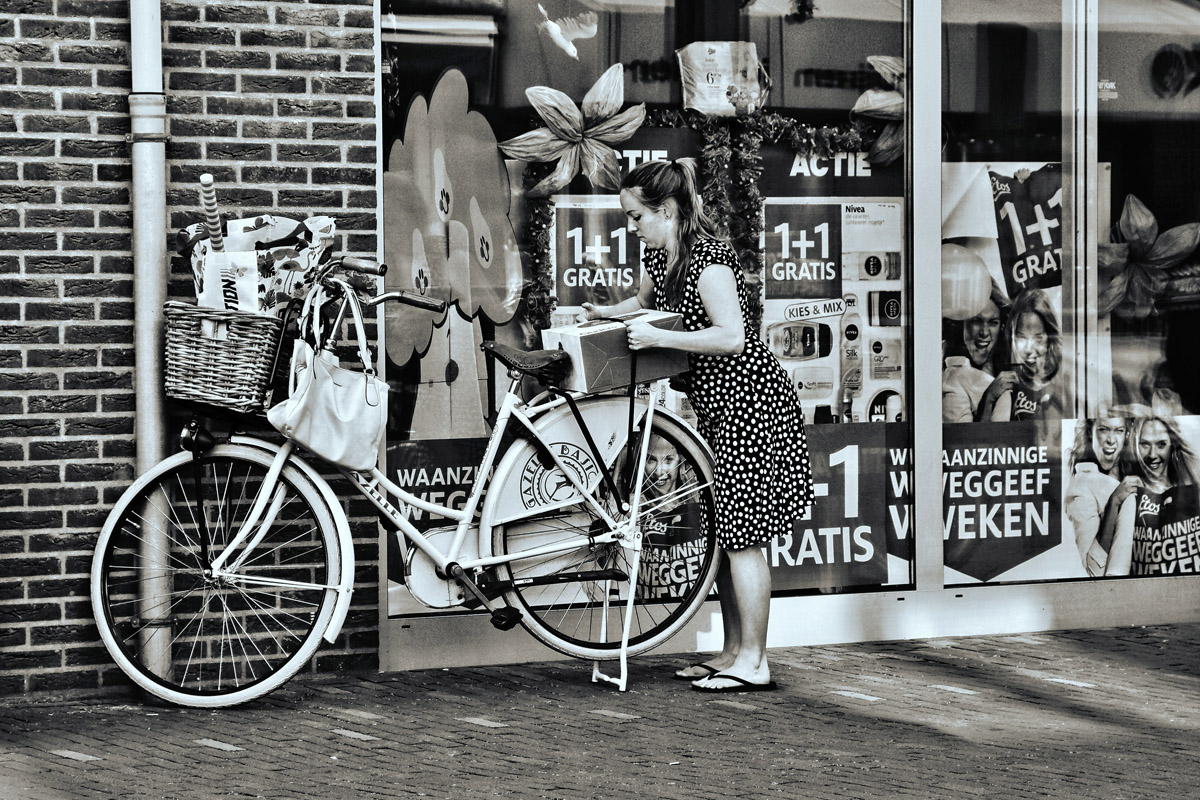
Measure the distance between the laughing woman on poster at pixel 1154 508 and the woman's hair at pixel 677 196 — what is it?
2626 millimetres

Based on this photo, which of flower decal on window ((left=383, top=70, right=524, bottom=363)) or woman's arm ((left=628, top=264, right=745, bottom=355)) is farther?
flower decal on window ((left=383, top=70, right=524, bottom=363))

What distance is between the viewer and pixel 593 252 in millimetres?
6316

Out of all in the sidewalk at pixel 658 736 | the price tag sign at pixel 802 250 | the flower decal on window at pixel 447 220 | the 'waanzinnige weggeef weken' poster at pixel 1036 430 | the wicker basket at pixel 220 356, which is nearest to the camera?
the sidewalk at pixel 658 736

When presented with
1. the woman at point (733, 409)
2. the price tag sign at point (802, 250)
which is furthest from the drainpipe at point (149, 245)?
the price tag sign at point (802, 250)

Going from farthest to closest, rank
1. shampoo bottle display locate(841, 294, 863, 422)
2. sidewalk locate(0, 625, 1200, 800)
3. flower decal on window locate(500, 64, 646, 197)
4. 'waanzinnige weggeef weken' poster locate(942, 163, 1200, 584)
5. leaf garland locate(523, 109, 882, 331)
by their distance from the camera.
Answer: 'waanzinnige weggeef weken' poster locate(942, 163, 1200, 584)
shampoo bottle display locate(841, 294, 863, 422)
leaf garland locate(523, 109, 882, 331)
flower decal on window locate(500, 64, 646, 197)
sidewalk locate(0, 625, 1200, 800)

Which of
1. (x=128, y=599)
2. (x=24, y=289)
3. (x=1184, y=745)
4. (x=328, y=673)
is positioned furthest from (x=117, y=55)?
(x=1184, y=745)

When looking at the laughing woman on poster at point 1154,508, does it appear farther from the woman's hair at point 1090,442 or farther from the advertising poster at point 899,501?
the advertising poster at point 899,501

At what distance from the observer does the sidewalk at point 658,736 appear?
14.5ft

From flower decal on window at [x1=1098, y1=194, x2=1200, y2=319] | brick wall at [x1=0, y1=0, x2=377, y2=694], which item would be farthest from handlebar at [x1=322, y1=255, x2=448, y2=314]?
flower decal on window at [x1=1098, y1=194, x2=1200, y2=319]

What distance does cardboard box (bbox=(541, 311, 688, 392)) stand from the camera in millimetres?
5387

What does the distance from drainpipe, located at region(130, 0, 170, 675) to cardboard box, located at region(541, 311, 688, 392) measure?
145 centimetres

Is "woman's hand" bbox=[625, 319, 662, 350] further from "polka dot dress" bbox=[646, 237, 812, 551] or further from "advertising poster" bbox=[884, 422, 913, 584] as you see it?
"advertising poster" bbox=[884, 422, 913, 584]

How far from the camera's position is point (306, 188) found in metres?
5.80

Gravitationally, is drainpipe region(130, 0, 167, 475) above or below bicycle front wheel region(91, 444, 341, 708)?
above
